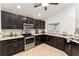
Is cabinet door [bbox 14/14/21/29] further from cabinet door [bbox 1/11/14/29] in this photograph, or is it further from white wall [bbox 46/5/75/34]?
white wall [bbox 46/5/75/34]

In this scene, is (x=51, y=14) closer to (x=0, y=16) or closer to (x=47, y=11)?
(x=47, y=11)

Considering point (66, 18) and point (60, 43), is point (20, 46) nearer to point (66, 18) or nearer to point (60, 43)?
point (60, 43)

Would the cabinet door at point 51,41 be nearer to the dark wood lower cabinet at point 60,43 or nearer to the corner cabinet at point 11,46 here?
the dark wood lower cabinet at point 60,43

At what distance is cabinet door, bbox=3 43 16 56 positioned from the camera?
1695mm

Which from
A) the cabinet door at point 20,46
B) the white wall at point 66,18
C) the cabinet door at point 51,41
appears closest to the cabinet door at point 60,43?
the cabinet door at point 51,41

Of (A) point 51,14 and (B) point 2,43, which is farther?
(A) point 51,14

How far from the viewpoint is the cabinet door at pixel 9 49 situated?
1695mm

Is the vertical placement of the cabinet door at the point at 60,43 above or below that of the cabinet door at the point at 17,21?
below

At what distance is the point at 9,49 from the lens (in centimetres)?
180

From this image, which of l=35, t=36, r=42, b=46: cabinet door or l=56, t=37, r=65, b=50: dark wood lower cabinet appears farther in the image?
l=35, t=36, r=42, b=46: cabinet door

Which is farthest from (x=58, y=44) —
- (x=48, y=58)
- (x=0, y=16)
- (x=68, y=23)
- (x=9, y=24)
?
(x=48, y=58)

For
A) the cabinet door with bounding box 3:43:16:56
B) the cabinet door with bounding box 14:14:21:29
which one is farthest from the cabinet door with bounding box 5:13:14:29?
the cabinet door with bounding box 3:43:16:56

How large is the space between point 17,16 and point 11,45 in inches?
38.0

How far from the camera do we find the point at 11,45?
6.04 feet
